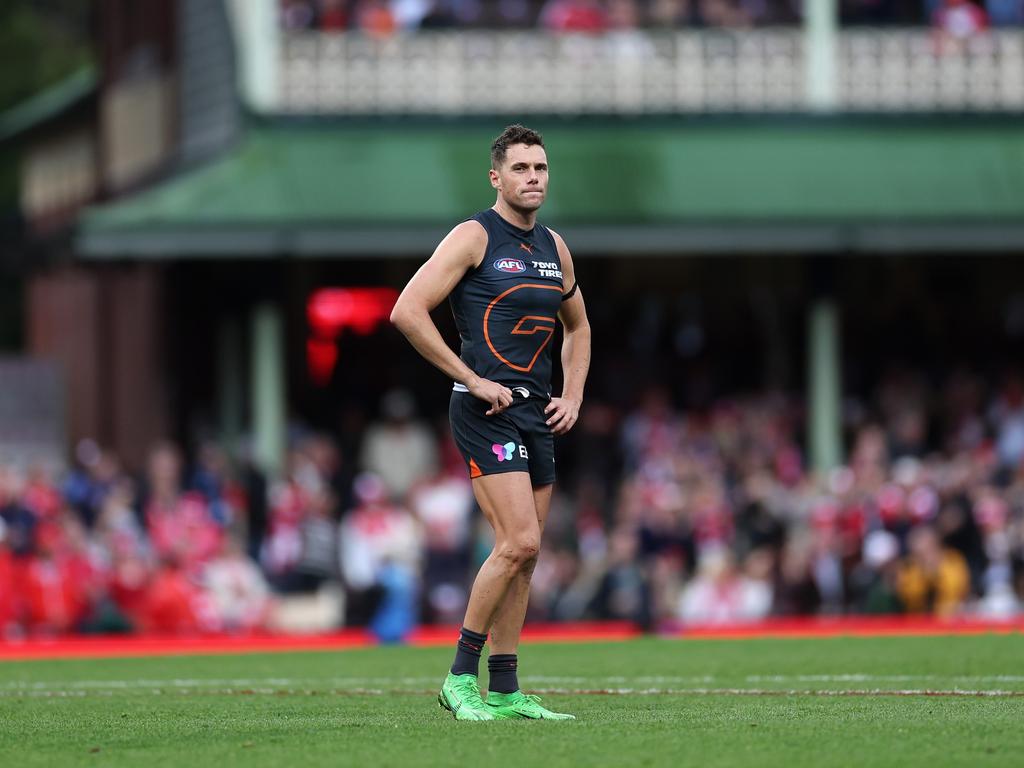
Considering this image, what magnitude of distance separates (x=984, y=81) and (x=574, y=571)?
24.4 ft

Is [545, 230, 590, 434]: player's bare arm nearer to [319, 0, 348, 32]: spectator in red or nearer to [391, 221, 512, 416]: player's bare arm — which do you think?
[391, 221, 512, 416]: player's bare arm

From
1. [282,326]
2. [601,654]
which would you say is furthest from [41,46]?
[601,654]

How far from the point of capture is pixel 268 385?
22.0m

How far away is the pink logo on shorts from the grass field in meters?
1.04

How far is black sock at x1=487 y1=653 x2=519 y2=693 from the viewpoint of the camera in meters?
8.48

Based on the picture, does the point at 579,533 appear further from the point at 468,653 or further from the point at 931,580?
the point at 468,653

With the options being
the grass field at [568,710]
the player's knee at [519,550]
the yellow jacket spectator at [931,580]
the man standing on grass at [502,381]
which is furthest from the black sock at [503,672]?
the yellow jacket spectator at [931,580]

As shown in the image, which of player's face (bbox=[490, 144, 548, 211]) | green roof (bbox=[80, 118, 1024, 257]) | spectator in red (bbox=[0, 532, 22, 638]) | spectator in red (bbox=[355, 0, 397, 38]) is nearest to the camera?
player's face (bbox=[490, 144, 548, 211])

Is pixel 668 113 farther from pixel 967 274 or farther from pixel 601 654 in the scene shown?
pixel 601 654

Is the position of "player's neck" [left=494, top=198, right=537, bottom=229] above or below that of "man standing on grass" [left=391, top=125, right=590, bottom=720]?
above

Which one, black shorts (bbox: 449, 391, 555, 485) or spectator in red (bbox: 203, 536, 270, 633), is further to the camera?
spectator in red (bbox: 203, 536, 270, 633)

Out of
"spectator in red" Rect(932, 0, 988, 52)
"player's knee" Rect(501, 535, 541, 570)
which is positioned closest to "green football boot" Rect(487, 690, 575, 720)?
"player's knee" Rect(501, 535, 541, 570)

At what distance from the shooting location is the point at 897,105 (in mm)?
22672

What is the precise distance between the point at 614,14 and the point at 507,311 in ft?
49.1
